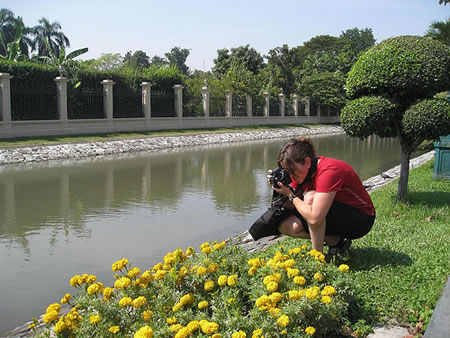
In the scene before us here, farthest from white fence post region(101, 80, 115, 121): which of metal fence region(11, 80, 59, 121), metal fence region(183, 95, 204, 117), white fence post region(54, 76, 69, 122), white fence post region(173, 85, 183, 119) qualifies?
metal fence region(183, 95, 204, 117)

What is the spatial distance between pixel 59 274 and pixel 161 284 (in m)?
2.44

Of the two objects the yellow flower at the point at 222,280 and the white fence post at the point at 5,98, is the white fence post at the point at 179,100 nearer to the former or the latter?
the white fence post at the point at 5,98

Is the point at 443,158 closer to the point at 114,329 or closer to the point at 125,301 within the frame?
the point at 125,301

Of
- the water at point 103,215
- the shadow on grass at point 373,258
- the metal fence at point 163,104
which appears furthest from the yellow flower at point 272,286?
the metal fence at point 163,104

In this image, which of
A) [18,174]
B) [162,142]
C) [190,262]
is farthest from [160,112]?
[190,262]

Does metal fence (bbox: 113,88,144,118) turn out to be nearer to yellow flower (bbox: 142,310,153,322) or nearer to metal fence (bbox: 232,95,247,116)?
metal fence (bbox: 232,95,247,116)

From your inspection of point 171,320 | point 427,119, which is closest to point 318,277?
point 171,320

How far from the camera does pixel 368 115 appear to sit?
6.70m

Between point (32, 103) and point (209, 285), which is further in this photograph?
point (32, 103)

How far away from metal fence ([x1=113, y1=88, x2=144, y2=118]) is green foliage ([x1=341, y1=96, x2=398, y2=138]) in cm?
1856

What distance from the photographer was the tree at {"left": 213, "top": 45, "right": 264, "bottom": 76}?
143 ft

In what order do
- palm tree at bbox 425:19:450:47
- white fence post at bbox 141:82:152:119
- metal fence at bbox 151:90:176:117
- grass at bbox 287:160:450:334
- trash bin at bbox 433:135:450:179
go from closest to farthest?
grass at bbox 287:160:450:334, trash bin at bbox 433:135:450:179, palm tree at bbox 425:19:450:47, white fence post at bbox 141:82:152:119, metal fence at bbox 151:90:176:117

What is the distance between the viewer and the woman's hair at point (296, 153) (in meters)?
3.72

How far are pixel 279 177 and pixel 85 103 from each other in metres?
20.2
